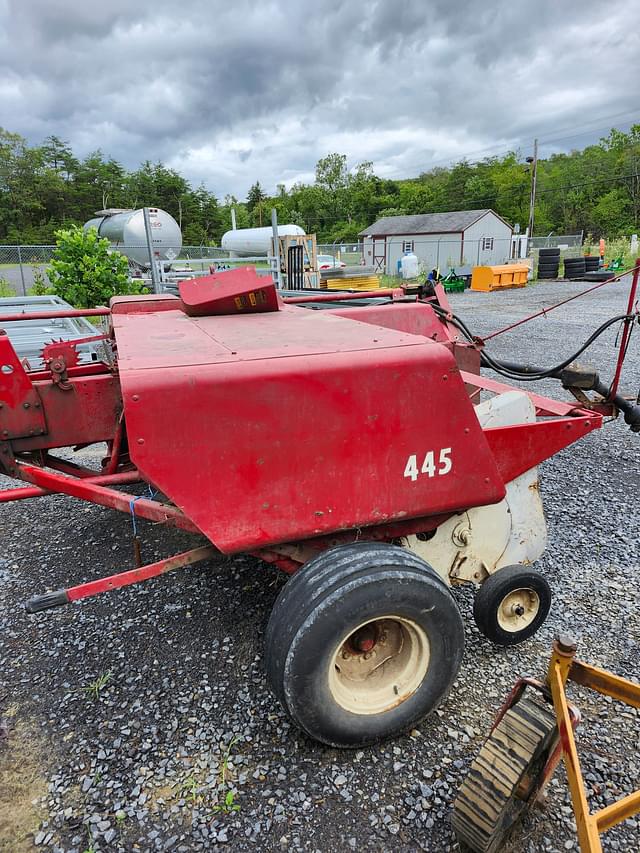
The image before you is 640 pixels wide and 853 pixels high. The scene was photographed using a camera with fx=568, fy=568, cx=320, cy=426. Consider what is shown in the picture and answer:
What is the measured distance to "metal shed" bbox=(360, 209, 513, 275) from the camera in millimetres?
36531

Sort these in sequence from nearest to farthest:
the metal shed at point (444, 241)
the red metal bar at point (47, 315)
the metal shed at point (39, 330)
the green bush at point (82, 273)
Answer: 1. the red metal bar at point (47, 315)
2. the metal shed at point (39, 330)
3. the green bush at point (82, 273)
4. the metal shed at point (444, 241)

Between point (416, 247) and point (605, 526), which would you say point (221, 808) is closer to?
point (605, 526)

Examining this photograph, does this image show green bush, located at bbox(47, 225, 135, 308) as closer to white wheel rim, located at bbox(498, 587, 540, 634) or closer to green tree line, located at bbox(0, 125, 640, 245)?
white wheel rim, located at bbox(498, 587, 540, 634)

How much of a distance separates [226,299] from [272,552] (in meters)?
1.48

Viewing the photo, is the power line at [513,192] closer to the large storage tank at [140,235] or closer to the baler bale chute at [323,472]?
the large storage tank at [140,235]

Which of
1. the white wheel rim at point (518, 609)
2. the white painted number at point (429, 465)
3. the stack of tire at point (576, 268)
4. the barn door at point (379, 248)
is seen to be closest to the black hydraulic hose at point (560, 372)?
the white wheel rim at point (518, 609)

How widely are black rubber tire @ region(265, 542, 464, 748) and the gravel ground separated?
0.68ft

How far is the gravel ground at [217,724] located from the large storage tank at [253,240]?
22685 millimetres

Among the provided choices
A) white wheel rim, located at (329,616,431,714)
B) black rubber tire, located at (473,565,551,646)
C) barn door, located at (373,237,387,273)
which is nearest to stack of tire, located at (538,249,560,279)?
barn door, located at (373,237,387,273)

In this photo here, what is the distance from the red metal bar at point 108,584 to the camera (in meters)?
2.10

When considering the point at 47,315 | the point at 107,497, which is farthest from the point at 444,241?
the point at 107,497

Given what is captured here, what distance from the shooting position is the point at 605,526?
162 inches

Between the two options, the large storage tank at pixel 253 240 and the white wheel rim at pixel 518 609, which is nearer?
the white wheel rim at pixel 518 609

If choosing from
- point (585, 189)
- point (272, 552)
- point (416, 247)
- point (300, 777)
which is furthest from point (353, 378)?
point (585, 189)
